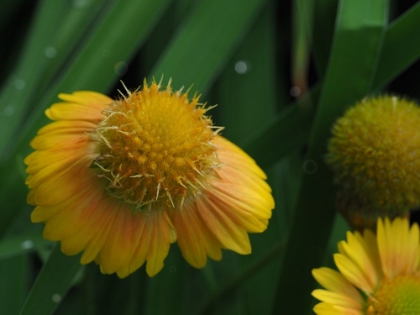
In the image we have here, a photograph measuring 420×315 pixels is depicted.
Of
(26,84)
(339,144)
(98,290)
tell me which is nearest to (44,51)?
(26,84)

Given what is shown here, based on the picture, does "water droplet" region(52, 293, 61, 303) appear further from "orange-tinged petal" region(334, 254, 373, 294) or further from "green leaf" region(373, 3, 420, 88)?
"green leaf" region(373, 3, 420, 88)

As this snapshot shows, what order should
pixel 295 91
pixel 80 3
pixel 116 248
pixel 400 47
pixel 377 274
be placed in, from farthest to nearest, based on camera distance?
pixel 295 91, pixel 80 3, pixel 400 47, pixel 377 274, pixel 116 248

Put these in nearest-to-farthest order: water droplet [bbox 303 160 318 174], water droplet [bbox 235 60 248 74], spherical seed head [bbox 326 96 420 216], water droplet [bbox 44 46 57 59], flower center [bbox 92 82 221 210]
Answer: flower center [bbox 92 82 221 210] < spherical seed head [bbox 326 96 420 216] < water droplet [bbox 303 160 318 174] < water droplet [bbox 44 46 57 59] < water droplet [bbox 235 60 248 74]

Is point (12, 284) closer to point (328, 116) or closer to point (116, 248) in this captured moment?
point (116, 248)

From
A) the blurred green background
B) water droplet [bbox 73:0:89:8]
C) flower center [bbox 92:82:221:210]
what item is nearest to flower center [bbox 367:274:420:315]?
the blurred green background

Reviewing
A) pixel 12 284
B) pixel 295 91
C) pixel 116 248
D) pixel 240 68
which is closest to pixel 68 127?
pixel 116 248

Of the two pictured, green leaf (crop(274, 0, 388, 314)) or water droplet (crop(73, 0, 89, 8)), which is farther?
water droplet (crop(73, 0, 89, 8))

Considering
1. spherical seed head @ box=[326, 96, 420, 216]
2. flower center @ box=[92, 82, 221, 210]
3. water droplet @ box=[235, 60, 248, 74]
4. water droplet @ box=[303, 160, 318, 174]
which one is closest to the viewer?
flower center @ box=[92, 82, 221, 210]
